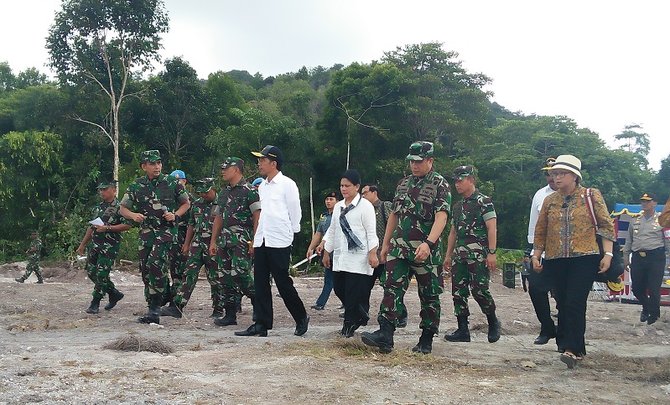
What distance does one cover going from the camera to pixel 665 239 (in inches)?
373

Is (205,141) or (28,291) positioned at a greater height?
(205,141)

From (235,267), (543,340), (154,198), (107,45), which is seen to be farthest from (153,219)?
(107,45)

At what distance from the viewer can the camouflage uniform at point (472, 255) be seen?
648 centimetres

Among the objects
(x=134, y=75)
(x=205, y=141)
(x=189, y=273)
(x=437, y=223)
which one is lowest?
(x=189, y=273)

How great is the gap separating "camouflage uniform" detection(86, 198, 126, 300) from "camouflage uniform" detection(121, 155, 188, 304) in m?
0.95

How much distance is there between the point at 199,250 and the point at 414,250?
11.6 feet

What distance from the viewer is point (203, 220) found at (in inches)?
318

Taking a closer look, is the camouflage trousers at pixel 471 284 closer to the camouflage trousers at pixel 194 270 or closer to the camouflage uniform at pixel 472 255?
the camouflage uniform at pixel 472 255

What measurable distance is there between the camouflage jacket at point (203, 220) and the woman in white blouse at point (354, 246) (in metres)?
2.05

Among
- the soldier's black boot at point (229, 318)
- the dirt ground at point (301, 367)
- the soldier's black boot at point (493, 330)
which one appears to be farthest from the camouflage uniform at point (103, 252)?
the soldier's black boot at point (493, 330)

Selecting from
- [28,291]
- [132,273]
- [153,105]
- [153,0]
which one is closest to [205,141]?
[153,105]

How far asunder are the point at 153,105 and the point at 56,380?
2410 cm

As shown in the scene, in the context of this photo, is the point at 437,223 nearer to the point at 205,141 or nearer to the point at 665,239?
the point at 665,239

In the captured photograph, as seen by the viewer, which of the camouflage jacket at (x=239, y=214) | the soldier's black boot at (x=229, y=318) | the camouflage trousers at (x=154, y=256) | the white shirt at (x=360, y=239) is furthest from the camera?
the soldier's black boot at (x=229, y=318)
